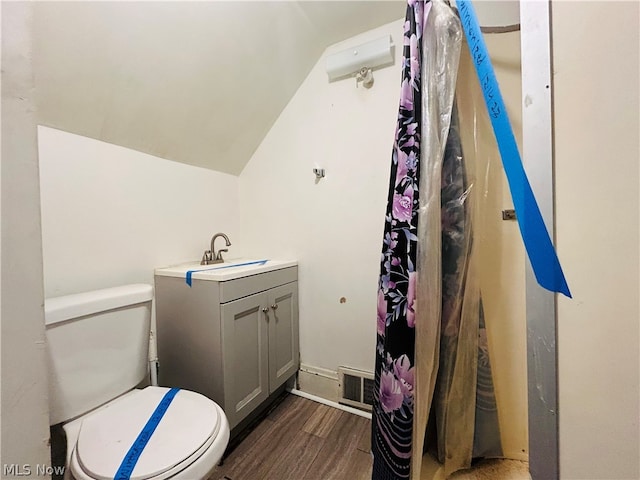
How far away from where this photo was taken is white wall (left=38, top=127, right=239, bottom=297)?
1.02 meters

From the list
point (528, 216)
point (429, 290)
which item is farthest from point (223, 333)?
point (528, 216)

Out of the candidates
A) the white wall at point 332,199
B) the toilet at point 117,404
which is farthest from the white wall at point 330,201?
the toilet at point 117,404

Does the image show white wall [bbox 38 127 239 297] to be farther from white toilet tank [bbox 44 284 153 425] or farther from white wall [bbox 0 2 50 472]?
white wall [bbox 0 2 50 472]

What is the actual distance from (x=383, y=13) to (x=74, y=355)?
6.45ft

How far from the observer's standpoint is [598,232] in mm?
347

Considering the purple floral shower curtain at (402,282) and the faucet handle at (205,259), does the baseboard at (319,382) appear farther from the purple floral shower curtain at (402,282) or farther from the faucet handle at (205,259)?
the faucet handle at (205,259)

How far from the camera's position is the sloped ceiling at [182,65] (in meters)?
0.91

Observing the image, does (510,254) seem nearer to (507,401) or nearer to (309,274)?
(507,401)

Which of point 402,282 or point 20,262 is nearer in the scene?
point 20,262

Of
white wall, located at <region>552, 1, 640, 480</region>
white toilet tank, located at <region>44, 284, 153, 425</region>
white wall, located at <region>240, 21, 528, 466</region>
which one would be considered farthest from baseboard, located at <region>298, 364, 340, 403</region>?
white wall, located at <region>552, 1, 640, 480</region>

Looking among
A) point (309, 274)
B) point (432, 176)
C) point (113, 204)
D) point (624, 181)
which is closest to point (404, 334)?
point (432, 176)

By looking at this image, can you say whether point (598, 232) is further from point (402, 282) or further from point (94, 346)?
point (94, 346)

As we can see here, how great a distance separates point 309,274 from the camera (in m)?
1.62

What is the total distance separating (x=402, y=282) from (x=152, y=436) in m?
0.88
